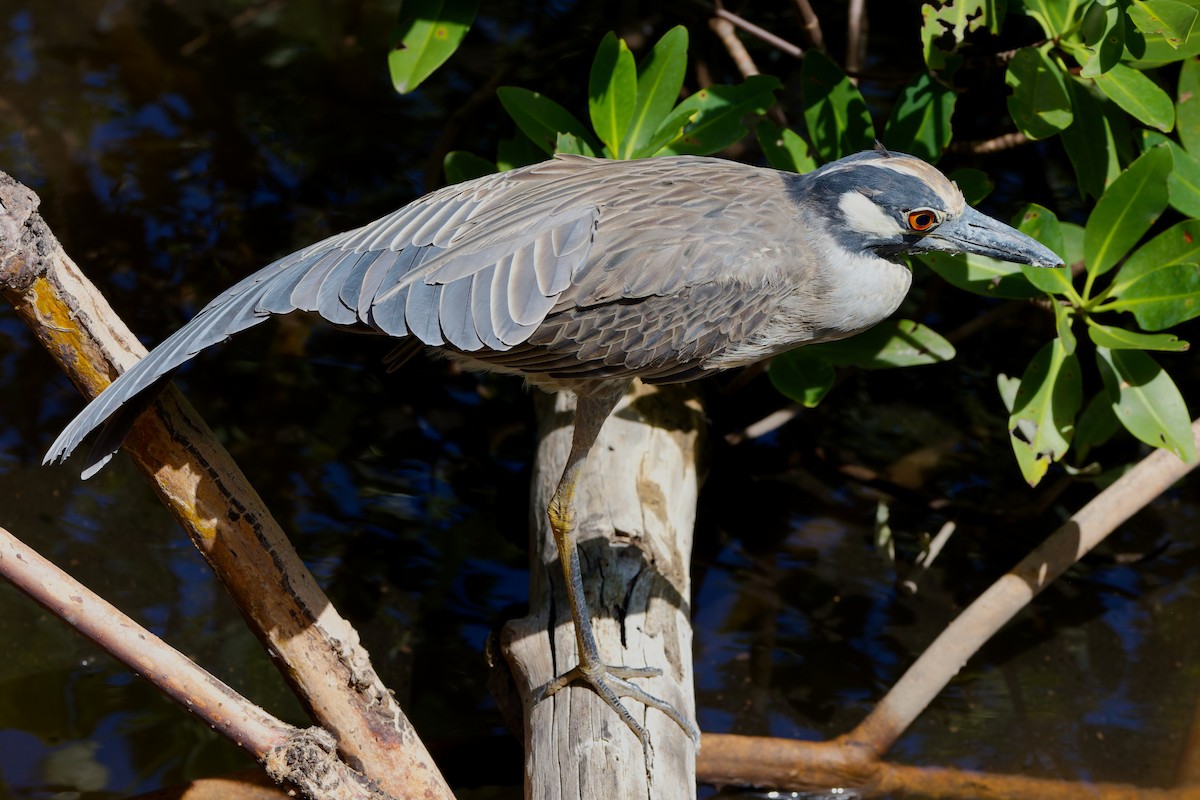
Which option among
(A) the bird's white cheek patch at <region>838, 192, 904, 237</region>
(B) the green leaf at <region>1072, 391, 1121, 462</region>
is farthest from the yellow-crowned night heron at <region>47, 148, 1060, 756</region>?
(B) the green leaf at <region>1072, 391, 1121, 462</region>

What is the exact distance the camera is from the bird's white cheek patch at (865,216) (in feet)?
9.96

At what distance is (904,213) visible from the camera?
3004 millimetres

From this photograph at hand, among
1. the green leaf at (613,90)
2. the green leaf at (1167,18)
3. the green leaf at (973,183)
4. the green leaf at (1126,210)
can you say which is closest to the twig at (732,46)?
the green leaf at (613,90)

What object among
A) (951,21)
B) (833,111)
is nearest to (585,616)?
(833,111)

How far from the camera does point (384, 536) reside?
4684 millimetres

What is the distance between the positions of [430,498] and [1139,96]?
3048mm

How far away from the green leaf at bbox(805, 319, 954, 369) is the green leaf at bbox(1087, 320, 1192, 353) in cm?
51

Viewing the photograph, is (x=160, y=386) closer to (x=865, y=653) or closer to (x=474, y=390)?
(x=474, y=390)

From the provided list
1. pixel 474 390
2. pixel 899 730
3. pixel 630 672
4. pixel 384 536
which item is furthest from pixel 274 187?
pixel 899 730

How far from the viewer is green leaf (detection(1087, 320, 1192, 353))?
3.29 metres

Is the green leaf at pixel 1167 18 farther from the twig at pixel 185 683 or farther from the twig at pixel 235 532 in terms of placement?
the twig at pixel 185 683

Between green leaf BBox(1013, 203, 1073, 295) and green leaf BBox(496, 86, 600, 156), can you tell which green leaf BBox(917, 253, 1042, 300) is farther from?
green leaf BBox(496, 86, 600, 156)

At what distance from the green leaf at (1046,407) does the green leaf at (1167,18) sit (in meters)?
0.96

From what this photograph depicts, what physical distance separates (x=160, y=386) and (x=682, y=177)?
1530 millimetres
